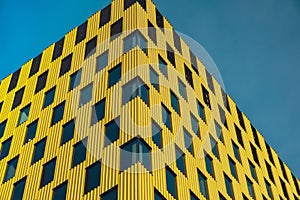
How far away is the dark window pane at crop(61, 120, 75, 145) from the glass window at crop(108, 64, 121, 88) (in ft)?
17.5

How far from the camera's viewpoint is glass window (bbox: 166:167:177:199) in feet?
141

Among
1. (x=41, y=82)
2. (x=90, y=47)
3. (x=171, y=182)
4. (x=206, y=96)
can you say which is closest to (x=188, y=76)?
(x=206, y=96)

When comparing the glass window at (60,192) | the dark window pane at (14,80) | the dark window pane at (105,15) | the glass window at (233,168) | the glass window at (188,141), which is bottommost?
the glass window at (60,192)

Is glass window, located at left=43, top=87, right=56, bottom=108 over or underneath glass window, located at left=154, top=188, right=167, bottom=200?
over

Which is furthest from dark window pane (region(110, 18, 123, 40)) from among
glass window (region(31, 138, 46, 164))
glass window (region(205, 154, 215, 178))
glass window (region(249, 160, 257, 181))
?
glass window (region(249, 160, 257, 181))

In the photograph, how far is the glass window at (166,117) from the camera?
159 ft

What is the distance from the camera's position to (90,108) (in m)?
49.8

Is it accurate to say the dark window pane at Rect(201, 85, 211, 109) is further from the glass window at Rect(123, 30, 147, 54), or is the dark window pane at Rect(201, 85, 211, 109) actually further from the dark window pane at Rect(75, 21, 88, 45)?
the dark window pane at Rect(75, 21, 88, 45)

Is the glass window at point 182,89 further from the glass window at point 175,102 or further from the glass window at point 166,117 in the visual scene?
the glass window at point 166,117

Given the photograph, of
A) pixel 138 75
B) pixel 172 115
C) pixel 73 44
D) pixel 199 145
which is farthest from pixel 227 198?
pixel 73 44

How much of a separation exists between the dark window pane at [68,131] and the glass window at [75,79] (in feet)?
18.4

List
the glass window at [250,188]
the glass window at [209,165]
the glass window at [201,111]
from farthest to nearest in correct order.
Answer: the glass window at [250,188]
the glass window at [201,111]
the glass window at [209,165]

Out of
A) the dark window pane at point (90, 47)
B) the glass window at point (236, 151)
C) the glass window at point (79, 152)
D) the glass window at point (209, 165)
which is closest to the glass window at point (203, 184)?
the glass window at point (209, 165)

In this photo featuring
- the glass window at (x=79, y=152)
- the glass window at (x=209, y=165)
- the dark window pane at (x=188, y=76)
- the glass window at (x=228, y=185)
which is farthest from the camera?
the dark window pane at (x=188, y=76)
